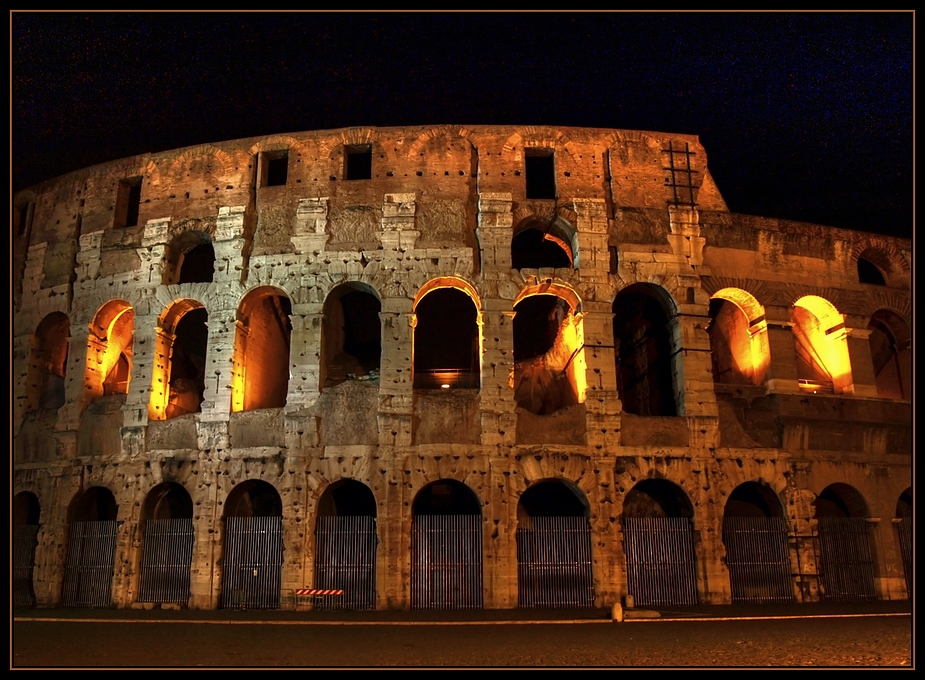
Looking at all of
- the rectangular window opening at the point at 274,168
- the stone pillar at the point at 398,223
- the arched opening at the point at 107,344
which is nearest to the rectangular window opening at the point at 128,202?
the arched opening at the point at 107,344

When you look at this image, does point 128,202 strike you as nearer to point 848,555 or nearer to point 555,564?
point 555,564

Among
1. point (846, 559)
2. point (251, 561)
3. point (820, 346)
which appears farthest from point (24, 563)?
point (820, 346)

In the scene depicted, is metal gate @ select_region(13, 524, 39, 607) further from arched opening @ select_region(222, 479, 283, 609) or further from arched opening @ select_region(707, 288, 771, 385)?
arched opening @ select_region(707, 288, 771, 385)

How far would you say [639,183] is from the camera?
16.3 meters

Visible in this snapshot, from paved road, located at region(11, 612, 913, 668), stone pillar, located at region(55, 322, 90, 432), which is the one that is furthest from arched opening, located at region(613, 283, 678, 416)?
stone pillar, located at region(55, 322, 90, 432)

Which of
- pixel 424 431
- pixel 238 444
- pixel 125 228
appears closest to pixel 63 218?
pixel 125 228

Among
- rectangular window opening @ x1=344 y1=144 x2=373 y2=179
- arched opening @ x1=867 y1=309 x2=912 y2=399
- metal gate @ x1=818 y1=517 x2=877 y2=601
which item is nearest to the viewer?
→ metal gate @ x1=818 y1=517 x2=877 y2=601

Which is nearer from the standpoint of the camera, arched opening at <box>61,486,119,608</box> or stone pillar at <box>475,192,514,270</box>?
arched opening at <box>61,486,119,608</box>

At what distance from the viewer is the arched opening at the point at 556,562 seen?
44.9 ft

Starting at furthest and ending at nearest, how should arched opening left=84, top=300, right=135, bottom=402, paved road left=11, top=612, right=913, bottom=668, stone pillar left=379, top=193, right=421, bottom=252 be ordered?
arched opening left=84, top=300, right=135, bottom=402 < stone pillar left=379, top=193, right=421, bottom=252 < paved road left=11, top=612, right=913, bottom=668

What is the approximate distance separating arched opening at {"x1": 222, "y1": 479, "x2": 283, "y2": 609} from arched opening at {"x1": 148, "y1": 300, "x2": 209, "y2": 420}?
→ 2.80m

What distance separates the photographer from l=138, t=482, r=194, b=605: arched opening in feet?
47.3

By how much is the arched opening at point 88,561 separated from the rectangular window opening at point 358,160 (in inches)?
A: 354

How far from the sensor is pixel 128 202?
17.9 m
